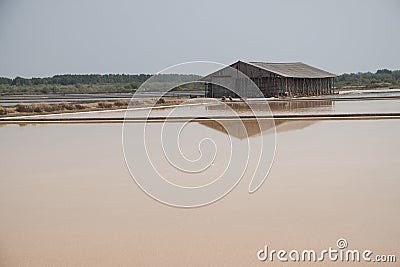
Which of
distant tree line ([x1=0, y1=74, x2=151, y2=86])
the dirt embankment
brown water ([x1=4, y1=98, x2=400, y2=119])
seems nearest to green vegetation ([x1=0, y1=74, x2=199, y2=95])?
distant tree line ([x1=0, y1=74, x2=151, y2=86])

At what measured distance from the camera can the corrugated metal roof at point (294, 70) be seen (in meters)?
23.2

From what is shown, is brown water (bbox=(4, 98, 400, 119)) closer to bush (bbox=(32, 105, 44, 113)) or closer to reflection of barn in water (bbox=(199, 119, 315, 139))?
bush (bbox=(32, 105, 44, 113))

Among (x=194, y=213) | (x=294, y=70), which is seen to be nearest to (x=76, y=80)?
(x=294, y=70)

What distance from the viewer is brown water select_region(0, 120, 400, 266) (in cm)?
372

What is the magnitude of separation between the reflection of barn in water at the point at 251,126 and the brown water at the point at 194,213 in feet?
7.50

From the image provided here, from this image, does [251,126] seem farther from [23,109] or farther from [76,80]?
[76,80]

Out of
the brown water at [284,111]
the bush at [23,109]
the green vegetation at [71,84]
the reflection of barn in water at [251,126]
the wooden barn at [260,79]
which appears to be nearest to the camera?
the reflection of barn in water at [251,126]

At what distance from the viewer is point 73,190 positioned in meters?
5.61

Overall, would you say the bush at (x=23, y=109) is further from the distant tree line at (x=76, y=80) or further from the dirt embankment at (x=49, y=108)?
the distant tree line at (x=76, y=80)

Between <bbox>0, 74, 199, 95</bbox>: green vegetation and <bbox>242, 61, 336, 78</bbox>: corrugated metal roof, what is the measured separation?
A: 10794 mm

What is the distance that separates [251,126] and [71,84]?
3641 cm

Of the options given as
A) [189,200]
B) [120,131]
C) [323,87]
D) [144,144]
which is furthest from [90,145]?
[323,87]

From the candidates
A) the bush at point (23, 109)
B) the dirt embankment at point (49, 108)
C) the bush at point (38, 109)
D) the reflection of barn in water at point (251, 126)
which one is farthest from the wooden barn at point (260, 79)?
the reflection of barn in water at point (251, 126)

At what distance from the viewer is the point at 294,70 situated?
25.7 meters
